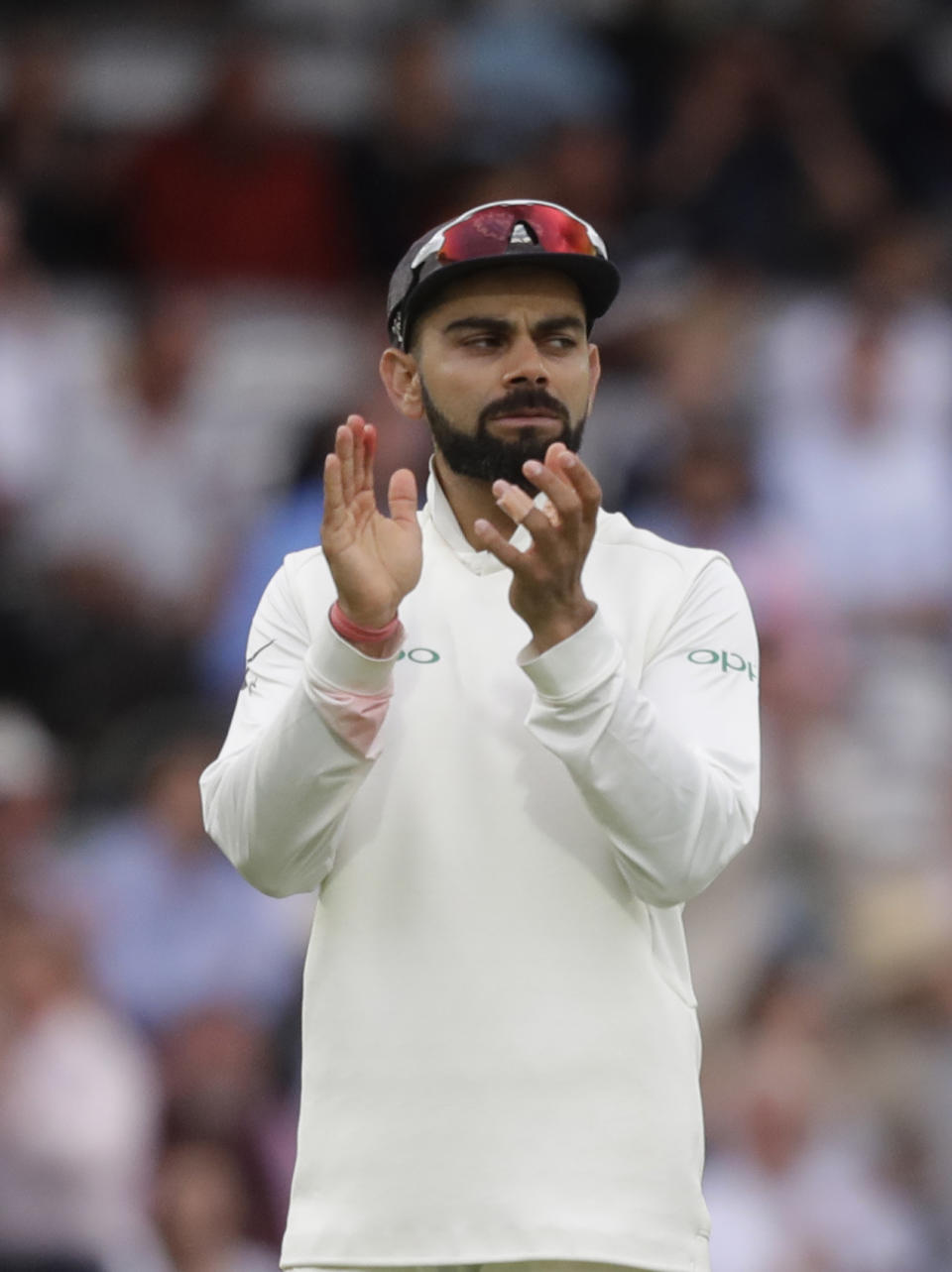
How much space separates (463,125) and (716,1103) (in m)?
4.04

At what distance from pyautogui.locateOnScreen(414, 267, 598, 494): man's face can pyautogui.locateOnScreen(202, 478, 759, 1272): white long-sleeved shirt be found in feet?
0.81

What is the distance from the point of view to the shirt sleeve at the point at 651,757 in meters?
2.86

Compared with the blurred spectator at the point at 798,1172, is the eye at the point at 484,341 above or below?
above

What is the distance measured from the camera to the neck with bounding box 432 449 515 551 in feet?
10.9

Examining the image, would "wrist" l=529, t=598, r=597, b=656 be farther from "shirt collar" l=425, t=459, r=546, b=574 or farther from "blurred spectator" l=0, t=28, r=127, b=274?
"blurred spectator" l=0, t=28, r=127, b=274

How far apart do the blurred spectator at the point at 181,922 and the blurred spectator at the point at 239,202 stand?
8.34 ft

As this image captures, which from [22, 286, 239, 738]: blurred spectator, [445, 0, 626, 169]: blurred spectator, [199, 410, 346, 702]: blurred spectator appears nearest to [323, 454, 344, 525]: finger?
[199, 410, 346, 702]: blurred spectator

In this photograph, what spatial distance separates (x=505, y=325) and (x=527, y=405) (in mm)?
122

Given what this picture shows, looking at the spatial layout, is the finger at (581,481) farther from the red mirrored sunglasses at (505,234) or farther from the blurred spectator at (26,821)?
the blurred spectator at (26,821)

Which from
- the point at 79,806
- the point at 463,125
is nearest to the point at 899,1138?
the point at 79,806

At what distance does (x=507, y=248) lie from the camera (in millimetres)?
3205

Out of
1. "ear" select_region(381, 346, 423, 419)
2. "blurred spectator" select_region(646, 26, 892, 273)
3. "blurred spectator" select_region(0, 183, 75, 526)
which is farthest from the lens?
"blurred spectator" select_region(646, 26, 892, 273)

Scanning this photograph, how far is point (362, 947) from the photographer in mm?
3066

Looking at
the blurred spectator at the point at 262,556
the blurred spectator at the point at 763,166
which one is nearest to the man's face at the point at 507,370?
the blurred spectator at the point at 262,556
